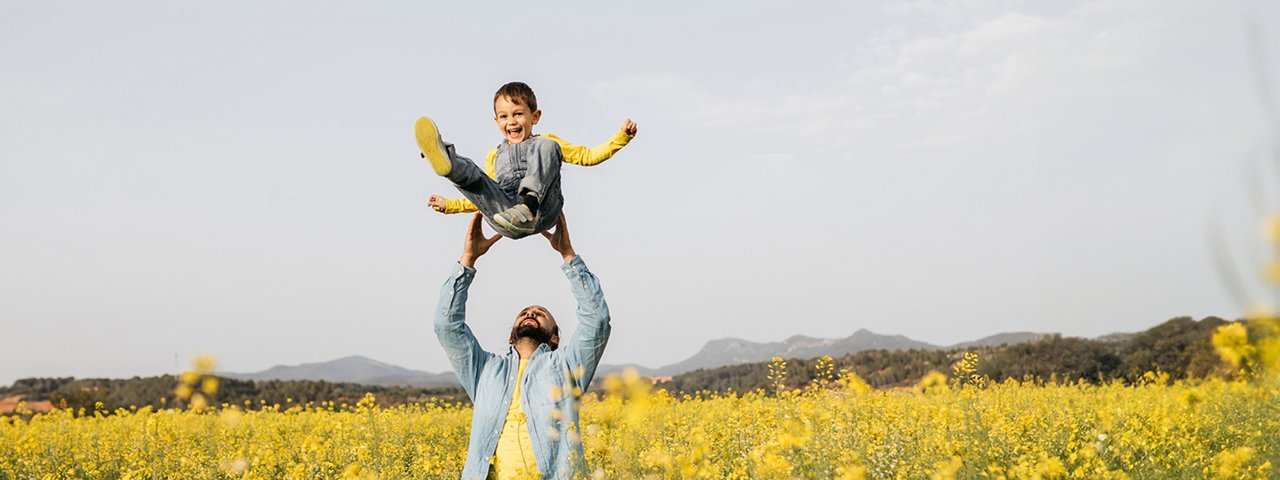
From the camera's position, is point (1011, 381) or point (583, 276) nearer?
point (583, 276)

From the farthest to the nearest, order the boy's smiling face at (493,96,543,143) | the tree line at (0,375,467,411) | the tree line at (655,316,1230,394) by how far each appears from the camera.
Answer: the tree line at (0,375,467,411) < the tree line at (655,316,1230,394) < the boy's smiling face at (493,96,543,143)

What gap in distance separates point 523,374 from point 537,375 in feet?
0.39

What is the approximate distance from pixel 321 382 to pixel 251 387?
1.72 meters

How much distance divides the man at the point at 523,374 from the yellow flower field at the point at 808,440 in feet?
0.60

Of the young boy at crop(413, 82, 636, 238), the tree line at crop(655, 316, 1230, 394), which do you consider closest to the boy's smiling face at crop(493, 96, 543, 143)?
the young boy at crop(413, 82, 636, 238)

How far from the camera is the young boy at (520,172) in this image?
4000 millimetres

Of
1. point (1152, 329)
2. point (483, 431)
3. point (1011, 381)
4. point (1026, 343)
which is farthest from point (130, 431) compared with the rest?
point (1152, 329)

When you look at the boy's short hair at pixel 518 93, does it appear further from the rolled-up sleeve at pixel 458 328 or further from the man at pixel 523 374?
the rolled-up sleeve at pixel 458 328

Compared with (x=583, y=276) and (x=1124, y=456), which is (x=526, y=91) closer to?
(x=583, y=276)

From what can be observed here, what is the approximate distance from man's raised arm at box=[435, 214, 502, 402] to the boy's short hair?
71cm

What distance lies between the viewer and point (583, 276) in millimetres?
4562

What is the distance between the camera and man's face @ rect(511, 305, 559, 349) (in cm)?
480

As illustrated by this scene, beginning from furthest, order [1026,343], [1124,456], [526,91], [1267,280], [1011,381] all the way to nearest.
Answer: [1026,343] → [1011,381] → [1124,456] → [526,91] → [1267,280]

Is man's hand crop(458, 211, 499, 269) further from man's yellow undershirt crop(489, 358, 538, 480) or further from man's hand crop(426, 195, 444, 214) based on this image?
man's yellow undershirt crop(489, 358, 538, 480)
